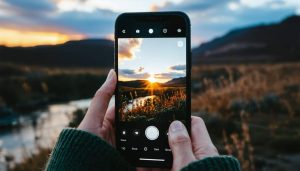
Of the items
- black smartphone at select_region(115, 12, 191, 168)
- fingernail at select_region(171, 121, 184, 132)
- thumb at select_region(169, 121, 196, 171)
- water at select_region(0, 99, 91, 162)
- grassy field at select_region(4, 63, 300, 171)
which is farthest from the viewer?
water at select_region(0, 99, 91, 162)

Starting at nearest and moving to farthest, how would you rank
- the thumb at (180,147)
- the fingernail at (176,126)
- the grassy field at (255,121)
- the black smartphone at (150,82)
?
the thumb at (180,147)
the fingernail at (176,126)
the black smartphone at (150,82)
the grassy field at (255,121)

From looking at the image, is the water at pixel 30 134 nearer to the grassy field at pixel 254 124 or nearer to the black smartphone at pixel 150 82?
the grassy field at pixel 254 124

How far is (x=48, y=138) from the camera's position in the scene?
7.84 meters

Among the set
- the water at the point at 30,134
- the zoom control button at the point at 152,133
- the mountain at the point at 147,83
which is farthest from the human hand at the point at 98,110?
the water at the point at 30,134

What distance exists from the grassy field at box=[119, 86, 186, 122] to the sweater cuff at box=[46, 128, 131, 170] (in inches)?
14.0

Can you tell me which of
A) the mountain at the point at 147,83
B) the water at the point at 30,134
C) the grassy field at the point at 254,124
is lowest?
the water at the point at 30,134

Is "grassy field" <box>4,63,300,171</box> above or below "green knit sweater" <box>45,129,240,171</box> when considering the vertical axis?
below

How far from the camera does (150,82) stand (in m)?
2.34

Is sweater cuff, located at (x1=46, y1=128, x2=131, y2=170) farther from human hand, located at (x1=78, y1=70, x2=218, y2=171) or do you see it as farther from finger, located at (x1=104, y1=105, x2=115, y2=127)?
finger, located at (x1=104, y1=105, x2=115, y2=127)

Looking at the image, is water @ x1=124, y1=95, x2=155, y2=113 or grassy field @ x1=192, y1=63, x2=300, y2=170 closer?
water @ x1=124, y1=95, x2=155, y2=113

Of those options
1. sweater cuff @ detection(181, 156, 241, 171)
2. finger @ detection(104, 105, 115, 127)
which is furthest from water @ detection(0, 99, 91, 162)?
sweater cuff @ detection(181, 156, 241, 171)

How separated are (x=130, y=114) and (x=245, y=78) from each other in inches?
346

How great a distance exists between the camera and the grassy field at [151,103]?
7.47 ft

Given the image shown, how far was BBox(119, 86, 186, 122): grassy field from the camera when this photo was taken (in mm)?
2277
